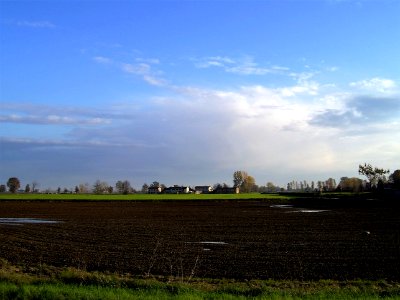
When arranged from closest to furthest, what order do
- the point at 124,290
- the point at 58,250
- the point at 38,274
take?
the point at 124,290
the point at 38,274
the point at 58,250

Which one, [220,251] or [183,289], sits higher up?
[183,289]

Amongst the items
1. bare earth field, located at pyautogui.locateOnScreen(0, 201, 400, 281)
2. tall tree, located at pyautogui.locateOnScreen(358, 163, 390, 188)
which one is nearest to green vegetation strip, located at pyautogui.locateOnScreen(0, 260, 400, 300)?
bare earth field, located at pyautogui.locateOnScreen(0, 201, 400, 281)

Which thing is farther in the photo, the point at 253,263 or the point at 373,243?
the point at 373,243

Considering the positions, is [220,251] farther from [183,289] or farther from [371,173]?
[371,173]

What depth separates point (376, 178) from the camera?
163500mm

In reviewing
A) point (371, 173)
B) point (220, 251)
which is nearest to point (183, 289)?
point (220, 251)

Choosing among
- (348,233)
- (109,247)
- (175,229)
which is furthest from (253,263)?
(175,229)

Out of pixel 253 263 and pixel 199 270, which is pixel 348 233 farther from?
pixel 199 270

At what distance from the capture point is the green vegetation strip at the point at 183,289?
10844 millimetres

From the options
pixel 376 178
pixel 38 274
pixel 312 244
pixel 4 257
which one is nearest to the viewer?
pixel 38 274

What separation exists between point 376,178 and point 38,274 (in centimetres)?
16199

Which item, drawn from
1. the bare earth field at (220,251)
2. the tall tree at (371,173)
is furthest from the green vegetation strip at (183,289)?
the tall tree at (371,173)

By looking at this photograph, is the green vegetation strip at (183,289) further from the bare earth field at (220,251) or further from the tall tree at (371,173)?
the tall tree at (371,173)

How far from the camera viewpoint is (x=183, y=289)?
12148 mm
